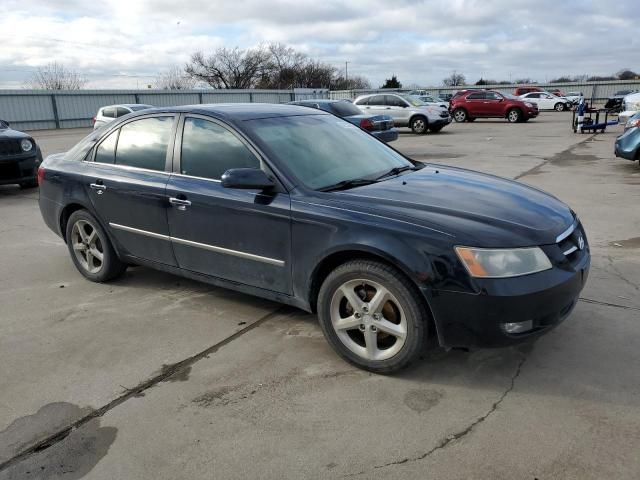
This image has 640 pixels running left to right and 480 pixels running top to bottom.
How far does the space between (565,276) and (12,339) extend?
376 cm

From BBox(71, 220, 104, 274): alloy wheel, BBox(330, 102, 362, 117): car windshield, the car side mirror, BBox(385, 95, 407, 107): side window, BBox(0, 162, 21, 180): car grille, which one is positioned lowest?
BBox(71, 220, 104, 274): alloy wheel

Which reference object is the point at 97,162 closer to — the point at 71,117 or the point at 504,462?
the point at 504,462

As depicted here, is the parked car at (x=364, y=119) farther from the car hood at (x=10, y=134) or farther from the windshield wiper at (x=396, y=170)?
the windshield wiper at (x=396, y=170)

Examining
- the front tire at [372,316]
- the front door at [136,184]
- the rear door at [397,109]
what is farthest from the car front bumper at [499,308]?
the rear door at [397,109]

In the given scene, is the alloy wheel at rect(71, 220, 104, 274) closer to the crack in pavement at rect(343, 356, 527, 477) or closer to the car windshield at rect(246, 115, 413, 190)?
the car windshield at rect(246, 115, 413, 190)

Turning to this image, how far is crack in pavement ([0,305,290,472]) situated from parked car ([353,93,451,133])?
1965 centimetres

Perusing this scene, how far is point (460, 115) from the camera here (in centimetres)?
2936

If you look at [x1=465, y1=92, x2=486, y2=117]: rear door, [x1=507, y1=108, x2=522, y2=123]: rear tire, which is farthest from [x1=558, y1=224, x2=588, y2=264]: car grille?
[x1=465, y1=92, x2=486, y2=117]: rear door

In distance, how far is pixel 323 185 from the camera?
140 inches

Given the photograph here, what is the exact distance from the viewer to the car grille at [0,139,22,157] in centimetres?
959

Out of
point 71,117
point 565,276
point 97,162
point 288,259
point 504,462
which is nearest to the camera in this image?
point 504,462

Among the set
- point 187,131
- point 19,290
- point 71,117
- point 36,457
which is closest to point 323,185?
point 187,131

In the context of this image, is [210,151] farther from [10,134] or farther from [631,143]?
[631,143]

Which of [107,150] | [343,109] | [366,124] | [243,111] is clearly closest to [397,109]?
[343,109]
